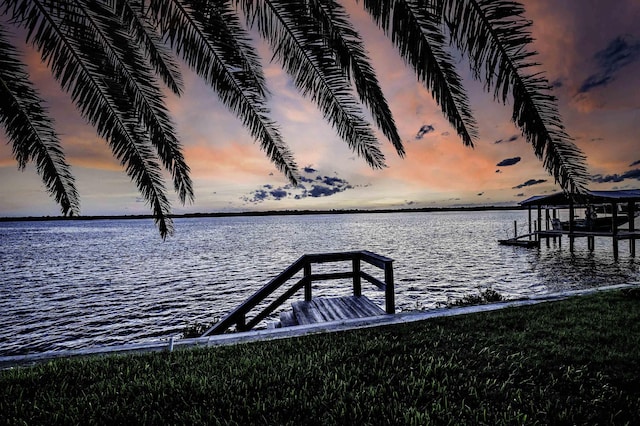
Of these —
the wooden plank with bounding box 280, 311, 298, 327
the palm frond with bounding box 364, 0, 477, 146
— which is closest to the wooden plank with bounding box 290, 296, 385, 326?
the wooden plank with bounding box 280, 311, 298, 327

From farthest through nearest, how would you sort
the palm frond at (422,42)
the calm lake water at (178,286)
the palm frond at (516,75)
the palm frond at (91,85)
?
the calm lake water at (178,286) → the palm frond at (91,85) → the palm frond at (422,42) → the palm frond at (516,75)

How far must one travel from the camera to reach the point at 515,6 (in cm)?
107

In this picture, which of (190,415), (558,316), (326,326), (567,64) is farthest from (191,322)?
(567,64)

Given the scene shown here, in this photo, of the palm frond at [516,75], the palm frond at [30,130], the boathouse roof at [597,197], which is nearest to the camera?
the palm frond at [516,75]

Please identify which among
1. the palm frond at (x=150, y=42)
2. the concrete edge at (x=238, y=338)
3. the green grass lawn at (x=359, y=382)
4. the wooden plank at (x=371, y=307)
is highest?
the palm frond at (x=150, y=42)

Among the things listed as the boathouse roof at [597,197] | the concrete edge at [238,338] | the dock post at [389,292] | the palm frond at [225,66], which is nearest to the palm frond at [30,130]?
the palm frond at [225,66]

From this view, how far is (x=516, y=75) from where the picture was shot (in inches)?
46.5

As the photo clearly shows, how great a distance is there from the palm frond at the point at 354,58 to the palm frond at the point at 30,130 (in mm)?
1702

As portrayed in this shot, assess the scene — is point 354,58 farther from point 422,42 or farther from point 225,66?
point 225,66

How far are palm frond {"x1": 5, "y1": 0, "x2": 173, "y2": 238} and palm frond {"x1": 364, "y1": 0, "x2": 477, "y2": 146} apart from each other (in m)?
1.57

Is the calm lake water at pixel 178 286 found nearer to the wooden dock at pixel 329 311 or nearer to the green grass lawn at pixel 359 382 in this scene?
the wooden dock at pixel 329 311

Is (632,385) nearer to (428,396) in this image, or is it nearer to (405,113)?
(428,396)

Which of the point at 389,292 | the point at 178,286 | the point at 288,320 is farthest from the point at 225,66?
the point at 178,286

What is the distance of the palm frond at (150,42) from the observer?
208 cm
